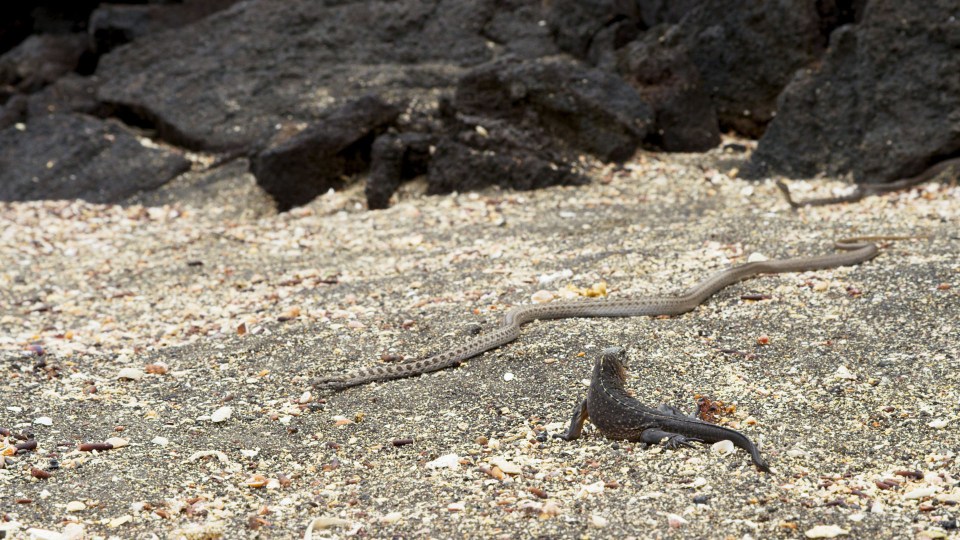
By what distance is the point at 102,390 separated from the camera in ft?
22.6

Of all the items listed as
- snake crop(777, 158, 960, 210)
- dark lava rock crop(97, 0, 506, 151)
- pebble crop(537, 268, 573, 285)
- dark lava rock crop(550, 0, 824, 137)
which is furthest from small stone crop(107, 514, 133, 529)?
dark lava rock crop(97, 0, 506, 151)

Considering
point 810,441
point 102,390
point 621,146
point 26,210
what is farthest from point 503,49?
point 810,441

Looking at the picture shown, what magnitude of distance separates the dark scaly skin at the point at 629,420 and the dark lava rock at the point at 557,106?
7311mm

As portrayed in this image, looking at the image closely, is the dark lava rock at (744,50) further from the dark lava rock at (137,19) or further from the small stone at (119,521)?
the small stone at (119,521)

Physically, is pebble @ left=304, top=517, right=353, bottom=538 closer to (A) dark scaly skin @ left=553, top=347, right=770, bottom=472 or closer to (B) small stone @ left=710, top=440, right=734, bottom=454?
(A) dark scaly skin @ left=553, top=347, right=770, bottom=472

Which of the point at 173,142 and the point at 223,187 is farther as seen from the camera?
the point at 173,142

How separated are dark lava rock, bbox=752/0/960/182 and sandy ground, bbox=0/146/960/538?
0.71 metres

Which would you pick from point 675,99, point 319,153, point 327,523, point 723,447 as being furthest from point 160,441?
point 675,99

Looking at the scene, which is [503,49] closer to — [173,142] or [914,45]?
[173,142]

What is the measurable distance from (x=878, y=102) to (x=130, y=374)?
27.3 ft

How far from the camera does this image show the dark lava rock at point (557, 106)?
41.9ft

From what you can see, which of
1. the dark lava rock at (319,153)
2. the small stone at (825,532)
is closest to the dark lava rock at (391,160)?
the dark lava rock at (319,153)

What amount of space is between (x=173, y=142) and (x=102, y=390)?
30.6ft

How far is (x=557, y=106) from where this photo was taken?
41.9 ft
